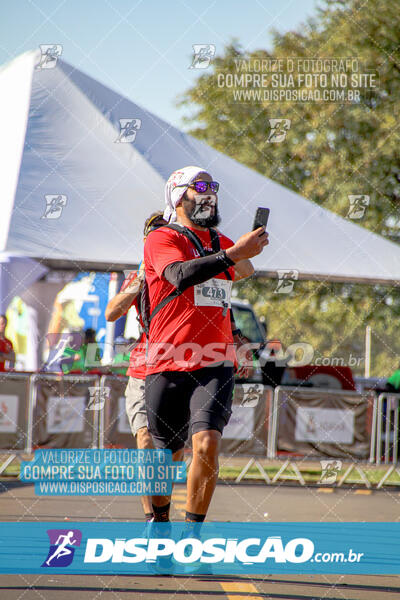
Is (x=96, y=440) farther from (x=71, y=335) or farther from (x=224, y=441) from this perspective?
(x=71, y=335)

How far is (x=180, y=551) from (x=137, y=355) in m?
1.48

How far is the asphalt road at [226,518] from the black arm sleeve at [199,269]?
1.50 m

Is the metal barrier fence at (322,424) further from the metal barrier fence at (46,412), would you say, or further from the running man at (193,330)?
the running man at (193,330)

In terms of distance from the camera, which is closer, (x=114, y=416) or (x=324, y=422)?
(x=114, y=416)

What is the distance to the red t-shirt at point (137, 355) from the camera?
568 cm

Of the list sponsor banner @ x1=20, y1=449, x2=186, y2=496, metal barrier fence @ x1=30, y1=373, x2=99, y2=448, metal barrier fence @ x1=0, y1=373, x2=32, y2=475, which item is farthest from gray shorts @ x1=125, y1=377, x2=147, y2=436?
metal barrier fence @ x1=30, y1=373, x2=99, y2=448

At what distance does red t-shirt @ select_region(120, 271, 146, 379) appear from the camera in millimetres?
5676

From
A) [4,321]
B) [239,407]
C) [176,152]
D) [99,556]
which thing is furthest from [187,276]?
[176,152]

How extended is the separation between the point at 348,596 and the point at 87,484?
540cm

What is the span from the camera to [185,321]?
482 cm

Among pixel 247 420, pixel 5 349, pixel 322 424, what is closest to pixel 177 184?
pixel 247 420

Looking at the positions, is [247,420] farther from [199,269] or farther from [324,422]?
[199,269]

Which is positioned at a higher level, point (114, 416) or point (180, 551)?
point (114, 416)

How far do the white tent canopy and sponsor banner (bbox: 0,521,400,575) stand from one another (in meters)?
6.98
